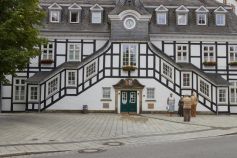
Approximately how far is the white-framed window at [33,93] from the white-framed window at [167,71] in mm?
10977

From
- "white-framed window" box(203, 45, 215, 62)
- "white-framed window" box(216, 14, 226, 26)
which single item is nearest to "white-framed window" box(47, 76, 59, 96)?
"white-framed window" box(203, 45, 215, 62)

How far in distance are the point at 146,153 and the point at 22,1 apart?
13.2m

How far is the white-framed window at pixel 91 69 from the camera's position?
3409cm

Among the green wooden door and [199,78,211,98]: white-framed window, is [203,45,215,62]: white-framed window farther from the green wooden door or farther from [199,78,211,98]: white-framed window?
the green wooden door

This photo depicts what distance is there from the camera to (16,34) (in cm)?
2158

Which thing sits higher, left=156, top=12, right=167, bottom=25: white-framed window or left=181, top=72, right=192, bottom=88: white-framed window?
left=156, top=12, right=167, bottom=25: white-framed window

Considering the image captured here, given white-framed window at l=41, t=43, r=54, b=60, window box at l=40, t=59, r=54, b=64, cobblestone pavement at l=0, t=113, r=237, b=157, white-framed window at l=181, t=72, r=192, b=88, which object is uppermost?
white-framed window at l=41, t=43, r=54, b=60

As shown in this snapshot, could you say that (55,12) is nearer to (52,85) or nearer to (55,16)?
(55,16)

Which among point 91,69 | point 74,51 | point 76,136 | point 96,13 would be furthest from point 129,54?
point 76,136

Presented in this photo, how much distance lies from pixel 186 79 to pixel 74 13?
1212cm

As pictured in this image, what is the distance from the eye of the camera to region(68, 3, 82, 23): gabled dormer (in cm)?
3728

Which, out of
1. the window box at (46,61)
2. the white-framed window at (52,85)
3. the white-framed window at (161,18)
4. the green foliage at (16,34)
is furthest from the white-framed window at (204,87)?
the green foliage at (16,34)

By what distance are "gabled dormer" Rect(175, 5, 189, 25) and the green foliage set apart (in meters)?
17.4

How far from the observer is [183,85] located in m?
34.6
